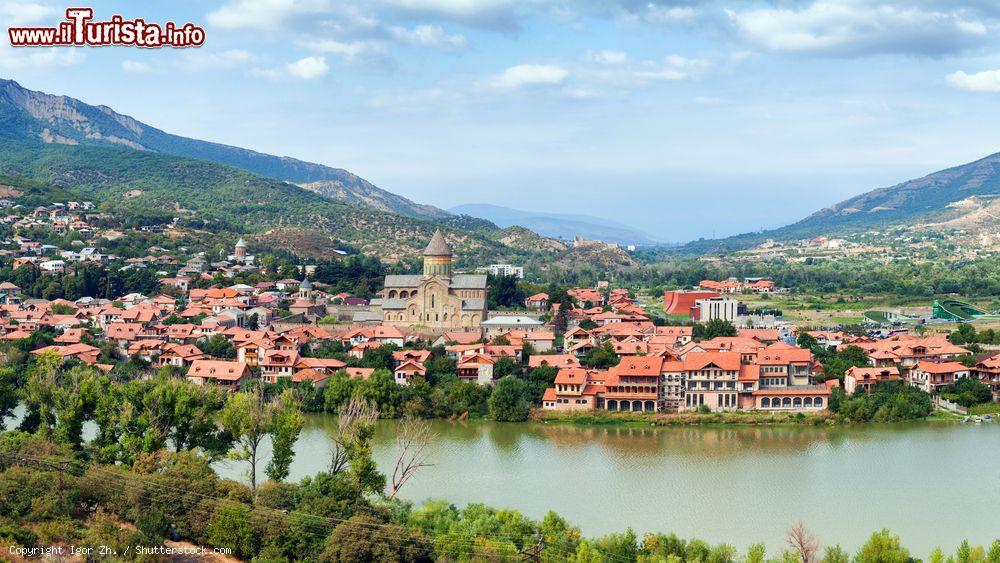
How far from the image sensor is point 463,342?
30.2 m

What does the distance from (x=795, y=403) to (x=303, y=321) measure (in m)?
17.2

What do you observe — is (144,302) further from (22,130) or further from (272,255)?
(22,130)

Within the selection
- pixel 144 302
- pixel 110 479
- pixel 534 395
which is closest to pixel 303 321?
pixel 144 302

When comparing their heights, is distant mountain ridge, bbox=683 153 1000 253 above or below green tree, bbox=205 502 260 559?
above

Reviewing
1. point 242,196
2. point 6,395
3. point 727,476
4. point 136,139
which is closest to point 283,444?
point 6,395

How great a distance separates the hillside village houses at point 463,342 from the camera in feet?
79.5

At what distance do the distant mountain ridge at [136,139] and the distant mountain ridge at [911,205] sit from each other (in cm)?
4710

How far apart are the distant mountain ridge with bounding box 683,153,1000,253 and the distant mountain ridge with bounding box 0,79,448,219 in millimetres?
47097

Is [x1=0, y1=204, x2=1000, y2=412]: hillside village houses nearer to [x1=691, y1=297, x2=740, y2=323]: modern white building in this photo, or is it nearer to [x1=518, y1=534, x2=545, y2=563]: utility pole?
[x1=691, y1=297, x2=740, y2=323]: modern white building

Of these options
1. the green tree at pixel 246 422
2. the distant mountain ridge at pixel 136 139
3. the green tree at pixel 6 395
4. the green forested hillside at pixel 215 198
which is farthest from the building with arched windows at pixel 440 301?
the distant mountain ridge at pixel 136 139

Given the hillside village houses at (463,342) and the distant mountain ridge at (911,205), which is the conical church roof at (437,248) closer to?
the hillside village houses at (463,342)

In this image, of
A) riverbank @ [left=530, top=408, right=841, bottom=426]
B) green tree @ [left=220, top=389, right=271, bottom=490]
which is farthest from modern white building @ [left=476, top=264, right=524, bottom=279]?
green tree @ [left=220, top=389, right=271, bottom=490]

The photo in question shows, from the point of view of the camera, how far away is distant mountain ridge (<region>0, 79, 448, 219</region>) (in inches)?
4264

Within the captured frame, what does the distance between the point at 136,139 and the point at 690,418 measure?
397 feet
